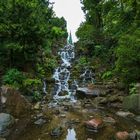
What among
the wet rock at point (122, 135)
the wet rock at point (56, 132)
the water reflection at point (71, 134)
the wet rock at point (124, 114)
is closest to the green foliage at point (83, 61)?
the wet rock at point (124, 114)

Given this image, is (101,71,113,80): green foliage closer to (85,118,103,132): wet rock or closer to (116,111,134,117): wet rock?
(116,111,134,117): wet rock

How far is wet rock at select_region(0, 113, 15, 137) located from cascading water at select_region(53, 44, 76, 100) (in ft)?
21.3

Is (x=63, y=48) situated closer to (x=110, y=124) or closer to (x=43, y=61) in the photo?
(x=43, y=61)

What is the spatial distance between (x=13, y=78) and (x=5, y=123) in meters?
5.37

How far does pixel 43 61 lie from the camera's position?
79.2 ft

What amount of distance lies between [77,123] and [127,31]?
8.91 m

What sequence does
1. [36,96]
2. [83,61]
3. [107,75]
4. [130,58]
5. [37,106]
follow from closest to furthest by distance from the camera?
[37,106], [130,58], [36,96], [107,75], [83,61]

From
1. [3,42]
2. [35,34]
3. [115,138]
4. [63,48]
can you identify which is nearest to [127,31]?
[35,34]

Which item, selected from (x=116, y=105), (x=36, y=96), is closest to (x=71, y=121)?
(x=116, y=105)

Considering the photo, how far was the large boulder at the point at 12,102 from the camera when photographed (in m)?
12.7

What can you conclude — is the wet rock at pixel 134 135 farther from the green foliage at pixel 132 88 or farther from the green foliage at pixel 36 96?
the green foliage at pixel 36 96

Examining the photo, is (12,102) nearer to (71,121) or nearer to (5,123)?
(5,123)

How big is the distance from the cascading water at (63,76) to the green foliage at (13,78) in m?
2.72

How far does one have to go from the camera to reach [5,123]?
11109 millimetres
